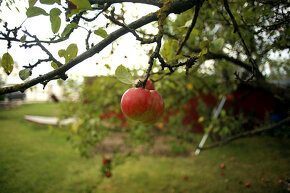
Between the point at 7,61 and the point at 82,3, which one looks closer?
the point at 82,3

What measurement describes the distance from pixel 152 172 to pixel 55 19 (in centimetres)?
353

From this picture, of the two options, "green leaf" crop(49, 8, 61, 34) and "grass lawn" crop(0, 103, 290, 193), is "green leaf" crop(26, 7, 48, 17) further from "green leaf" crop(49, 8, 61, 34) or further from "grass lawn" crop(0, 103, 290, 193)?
"grass lawn" crop(0, 103, 290, 193)

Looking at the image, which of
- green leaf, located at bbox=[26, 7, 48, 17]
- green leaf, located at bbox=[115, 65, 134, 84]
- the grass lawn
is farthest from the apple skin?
the grass lawn

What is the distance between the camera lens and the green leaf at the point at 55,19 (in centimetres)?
81

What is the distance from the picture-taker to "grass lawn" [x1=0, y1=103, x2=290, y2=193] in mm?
2770

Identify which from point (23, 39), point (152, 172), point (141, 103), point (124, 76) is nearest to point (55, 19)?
point (23, 39)

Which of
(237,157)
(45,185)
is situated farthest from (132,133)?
(237,157)

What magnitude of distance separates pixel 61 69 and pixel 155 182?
10.3 feet

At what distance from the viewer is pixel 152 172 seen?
3762mm

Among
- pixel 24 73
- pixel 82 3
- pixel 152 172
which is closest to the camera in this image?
pixel 82 3

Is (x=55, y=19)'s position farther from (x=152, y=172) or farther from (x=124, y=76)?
(x=152, y=172)

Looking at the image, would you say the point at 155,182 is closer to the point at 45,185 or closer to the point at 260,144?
the point at 45,185

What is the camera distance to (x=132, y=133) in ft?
10.1

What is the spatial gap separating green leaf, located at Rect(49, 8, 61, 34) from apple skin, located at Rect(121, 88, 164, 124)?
43 cm
